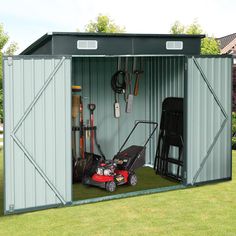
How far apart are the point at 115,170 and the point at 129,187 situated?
352 millimetres

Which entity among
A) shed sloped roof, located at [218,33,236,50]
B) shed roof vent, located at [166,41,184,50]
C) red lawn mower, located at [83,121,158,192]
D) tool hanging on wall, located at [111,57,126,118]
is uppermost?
shed sloped roof, located at [218,33,236,50]

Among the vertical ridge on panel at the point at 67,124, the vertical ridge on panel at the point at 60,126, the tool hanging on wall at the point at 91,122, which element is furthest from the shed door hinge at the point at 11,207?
the tool hanging on wall at the point at 91,122

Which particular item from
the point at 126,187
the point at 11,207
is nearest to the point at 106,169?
the point at 126,187

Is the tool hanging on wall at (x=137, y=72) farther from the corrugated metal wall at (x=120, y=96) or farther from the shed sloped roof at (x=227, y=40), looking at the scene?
the shed sloped roof at (x=227, y=40)

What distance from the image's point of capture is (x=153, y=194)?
270 inches

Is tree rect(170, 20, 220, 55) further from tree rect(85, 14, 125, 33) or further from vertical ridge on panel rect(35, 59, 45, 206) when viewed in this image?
vertical ridge on panel rect(35, 59, 45, 206)

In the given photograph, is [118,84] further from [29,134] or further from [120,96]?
[29,134]

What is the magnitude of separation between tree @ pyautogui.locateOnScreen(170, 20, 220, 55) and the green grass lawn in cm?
2126

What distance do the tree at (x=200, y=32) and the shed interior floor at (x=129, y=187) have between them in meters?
19.9

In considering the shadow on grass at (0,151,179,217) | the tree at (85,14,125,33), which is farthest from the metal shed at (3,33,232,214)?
the tree at (85,14,125,33)

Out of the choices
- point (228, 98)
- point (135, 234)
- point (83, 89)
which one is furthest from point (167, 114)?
point (135, 234)

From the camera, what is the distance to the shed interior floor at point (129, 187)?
6.91m

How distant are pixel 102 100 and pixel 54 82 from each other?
271cm

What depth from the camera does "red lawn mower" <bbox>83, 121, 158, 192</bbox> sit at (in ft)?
23.2
